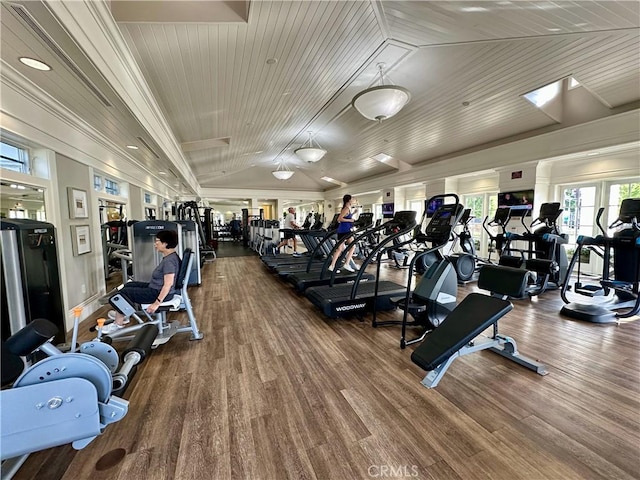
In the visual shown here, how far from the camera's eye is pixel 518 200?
23.8ft

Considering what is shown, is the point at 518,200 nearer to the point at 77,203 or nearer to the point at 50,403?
the point at 50,403

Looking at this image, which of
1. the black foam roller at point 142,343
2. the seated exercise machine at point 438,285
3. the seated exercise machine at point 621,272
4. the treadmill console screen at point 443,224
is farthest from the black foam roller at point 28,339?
the seated exercise machine at point 621,272

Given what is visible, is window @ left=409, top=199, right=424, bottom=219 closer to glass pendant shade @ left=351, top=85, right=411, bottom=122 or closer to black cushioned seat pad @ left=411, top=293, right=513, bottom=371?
glass pendant shade @ left=351, top=85, right=411, bottom=122

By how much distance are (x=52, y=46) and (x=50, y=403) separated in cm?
262

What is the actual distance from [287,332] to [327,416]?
155 centimetres

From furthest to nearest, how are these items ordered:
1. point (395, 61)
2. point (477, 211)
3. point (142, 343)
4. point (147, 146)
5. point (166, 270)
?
point (477, 211) < point (147, 146) < point (395, 61) < point (166, 270) < point (142, 343)

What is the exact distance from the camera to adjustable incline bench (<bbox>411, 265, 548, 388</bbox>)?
1.99m

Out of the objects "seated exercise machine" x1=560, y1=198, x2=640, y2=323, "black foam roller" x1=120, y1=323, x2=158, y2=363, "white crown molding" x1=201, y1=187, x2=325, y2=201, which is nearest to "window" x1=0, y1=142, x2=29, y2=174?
"black foam roller" x1=120, y1=323, x2=158, y2=363

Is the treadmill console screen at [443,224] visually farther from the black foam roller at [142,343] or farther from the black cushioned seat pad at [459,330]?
the black foam roller at [142,343]

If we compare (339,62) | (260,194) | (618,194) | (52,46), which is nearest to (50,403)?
(52,46)

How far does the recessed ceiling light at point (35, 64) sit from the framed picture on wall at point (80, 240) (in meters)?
2.09

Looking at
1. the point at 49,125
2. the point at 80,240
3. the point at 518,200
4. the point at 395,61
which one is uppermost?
the point at 395,61

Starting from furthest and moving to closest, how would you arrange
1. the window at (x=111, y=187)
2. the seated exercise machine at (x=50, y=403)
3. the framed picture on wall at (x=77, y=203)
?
1. the window at (x=111, y=187)
2. the framed picture on wall at (x=77, y=203)
3. the seated exercise machine at (x=50, y=403)

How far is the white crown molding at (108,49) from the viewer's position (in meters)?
2.06
